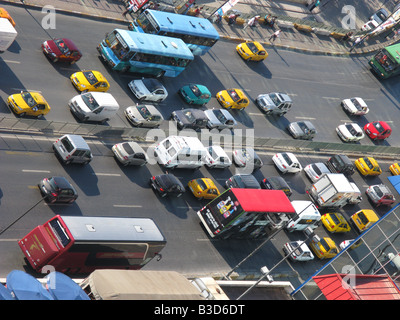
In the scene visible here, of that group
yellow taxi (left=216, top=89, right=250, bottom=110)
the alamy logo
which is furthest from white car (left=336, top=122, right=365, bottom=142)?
the alamy logo

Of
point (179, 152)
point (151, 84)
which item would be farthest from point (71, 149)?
point (151, 84)

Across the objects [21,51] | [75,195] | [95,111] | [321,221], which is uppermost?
[21,51]

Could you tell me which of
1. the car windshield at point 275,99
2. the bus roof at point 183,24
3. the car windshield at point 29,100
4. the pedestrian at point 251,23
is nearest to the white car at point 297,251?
the car windshield at point 275,99

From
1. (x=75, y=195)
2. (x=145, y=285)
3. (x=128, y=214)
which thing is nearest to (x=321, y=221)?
(x=128, y=214)

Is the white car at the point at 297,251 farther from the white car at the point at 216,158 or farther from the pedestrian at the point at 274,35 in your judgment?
the pedestrian at the point at 274,35

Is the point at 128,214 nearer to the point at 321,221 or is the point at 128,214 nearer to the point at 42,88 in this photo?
the point at 42,88
